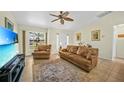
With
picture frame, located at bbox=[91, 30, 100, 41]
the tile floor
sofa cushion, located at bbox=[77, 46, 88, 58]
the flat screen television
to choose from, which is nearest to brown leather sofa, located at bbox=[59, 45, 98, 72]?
sofa cushion, located at bbox=[77, 46, 88, 58]

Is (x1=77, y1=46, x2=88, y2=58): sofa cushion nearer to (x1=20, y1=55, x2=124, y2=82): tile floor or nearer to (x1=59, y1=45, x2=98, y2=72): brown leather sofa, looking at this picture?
(x1=59, y1=45, x2=98, y2=72): brown leather sofa

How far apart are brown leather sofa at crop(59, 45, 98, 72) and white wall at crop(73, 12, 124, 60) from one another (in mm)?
329

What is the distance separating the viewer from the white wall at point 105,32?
321cm

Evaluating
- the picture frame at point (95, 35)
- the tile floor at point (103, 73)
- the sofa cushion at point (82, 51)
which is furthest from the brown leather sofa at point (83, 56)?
the picture frame at point (95, 35)

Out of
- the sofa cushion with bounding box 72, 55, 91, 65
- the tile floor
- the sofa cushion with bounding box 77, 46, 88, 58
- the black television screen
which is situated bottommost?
the tile floor

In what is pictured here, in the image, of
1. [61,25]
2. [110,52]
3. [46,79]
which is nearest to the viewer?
[46,79]

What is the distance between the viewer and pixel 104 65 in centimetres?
364

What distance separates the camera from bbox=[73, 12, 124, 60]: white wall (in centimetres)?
321

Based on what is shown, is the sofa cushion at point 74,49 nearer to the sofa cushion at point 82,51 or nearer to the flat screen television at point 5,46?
the sofa cushion at point 82,51

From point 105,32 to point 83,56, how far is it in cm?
117

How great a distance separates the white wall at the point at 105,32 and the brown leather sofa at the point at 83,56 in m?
0.33

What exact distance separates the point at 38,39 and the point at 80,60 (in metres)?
1.51
